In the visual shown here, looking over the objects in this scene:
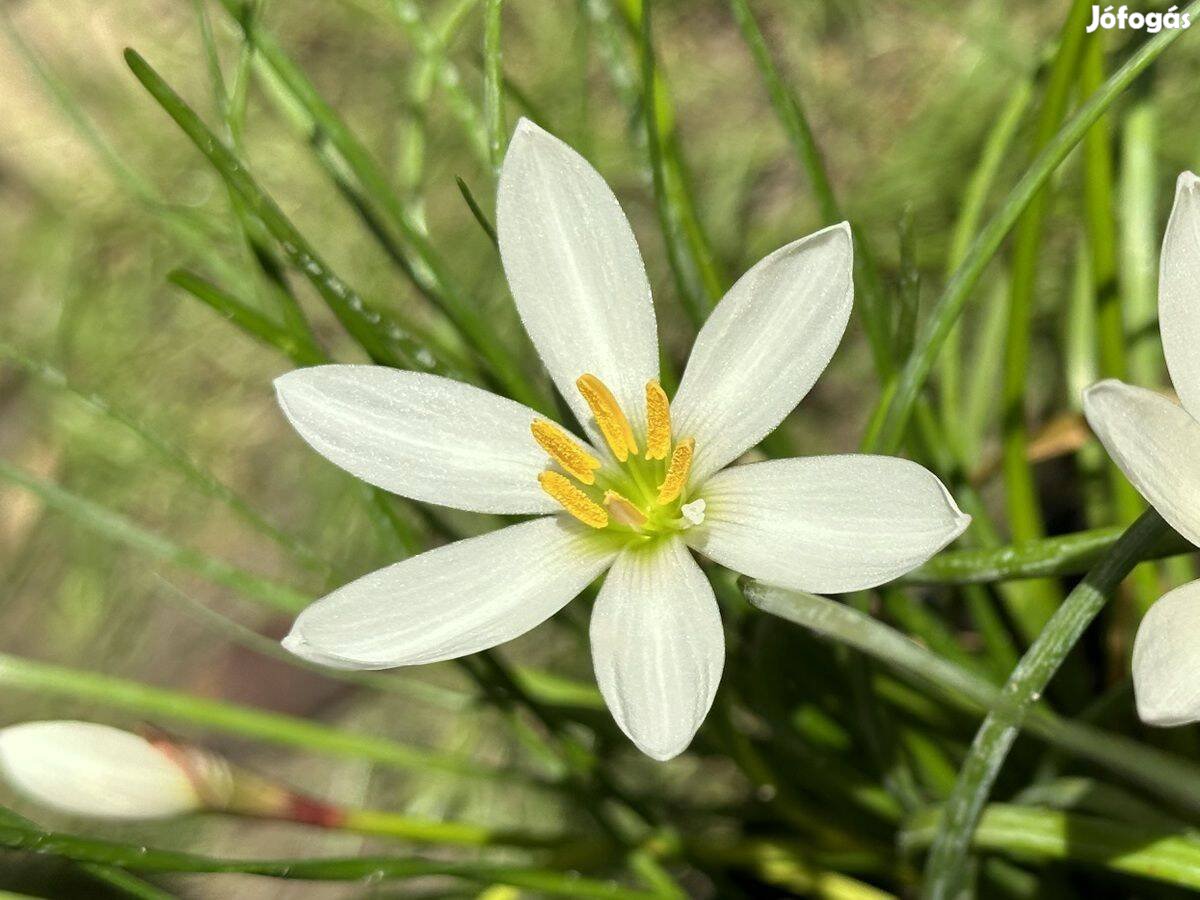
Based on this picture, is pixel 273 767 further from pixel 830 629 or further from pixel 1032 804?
pixel 830 629

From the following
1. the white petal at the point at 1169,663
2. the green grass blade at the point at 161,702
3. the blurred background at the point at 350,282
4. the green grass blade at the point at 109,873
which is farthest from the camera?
the blurred background at the point at 350,282

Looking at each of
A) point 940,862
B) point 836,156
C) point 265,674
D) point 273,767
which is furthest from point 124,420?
point 836,156

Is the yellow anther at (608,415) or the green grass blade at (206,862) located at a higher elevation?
the yellow anther at (608,415)

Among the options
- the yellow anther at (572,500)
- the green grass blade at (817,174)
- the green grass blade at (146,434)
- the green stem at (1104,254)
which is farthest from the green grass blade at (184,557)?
the green stem at (1104,254)

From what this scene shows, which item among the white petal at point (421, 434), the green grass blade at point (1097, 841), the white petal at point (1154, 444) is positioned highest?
the white petal at point (421, 434)

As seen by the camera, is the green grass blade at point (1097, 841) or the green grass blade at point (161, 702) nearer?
the green grass blade at point (1097, 841)

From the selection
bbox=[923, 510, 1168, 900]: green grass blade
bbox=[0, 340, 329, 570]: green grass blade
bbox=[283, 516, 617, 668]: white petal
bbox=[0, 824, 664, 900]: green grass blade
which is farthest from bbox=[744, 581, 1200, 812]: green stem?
bbox=[0, 340, 329, 570]: green grass blade

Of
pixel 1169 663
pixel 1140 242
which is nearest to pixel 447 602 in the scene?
pixel 1169 663

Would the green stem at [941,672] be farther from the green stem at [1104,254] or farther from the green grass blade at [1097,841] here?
the green stem at [1104,254]
